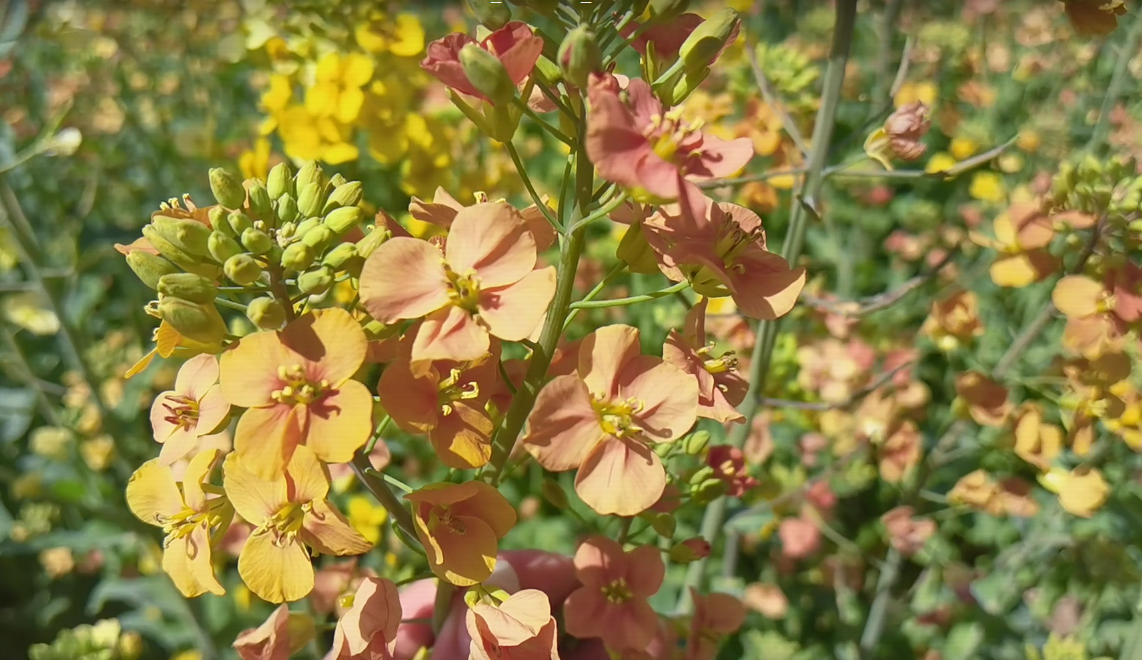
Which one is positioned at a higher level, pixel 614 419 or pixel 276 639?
pixel 614 419

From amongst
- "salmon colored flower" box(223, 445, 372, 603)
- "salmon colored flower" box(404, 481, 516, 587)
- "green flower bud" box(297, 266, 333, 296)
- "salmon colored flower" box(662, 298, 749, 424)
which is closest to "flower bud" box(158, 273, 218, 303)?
"green flower bud" box(297, 266, 333, 296)

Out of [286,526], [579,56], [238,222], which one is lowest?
[286,526]

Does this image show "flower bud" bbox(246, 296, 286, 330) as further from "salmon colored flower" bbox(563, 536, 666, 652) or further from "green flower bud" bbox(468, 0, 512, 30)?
"salmon colored flower" bbox(563, 536, 666, 652)

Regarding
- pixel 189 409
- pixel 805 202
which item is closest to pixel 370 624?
pixel 189 409

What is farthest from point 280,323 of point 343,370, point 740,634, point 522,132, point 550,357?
point 522,132

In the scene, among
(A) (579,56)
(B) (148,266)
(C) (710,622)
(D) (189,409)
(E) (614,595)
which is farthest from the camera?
(C) (710,622)

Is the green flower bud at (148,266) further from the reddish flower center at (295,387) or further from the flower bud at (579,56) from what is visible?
the flower bud at (579,56)

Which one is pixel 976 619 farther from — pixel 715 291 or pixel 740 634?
pixel 715 291

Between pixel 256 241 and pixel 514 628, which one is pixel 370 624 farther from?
pixel 256 241

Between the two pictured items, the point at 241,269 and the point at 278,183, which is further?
the point at 278,183
